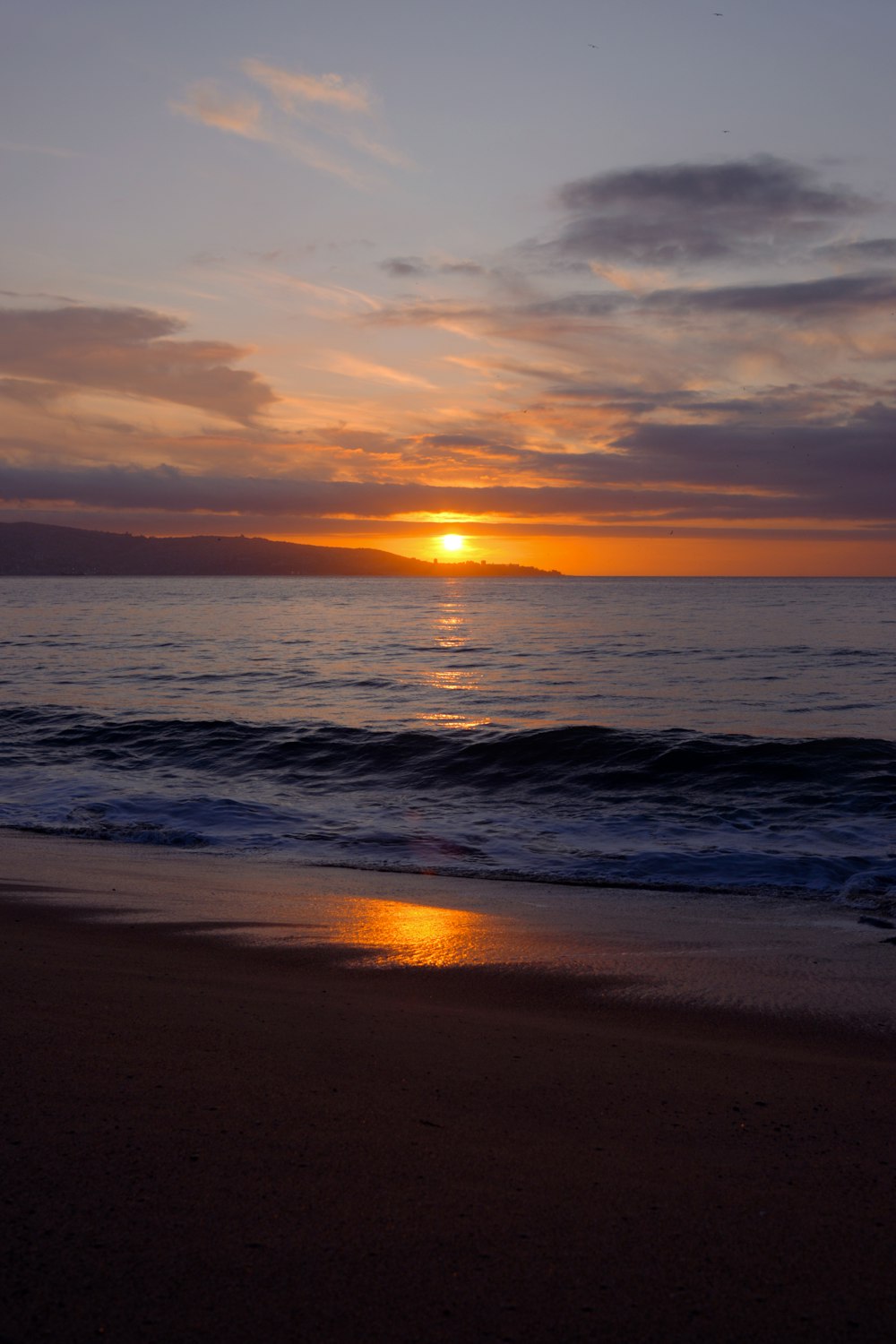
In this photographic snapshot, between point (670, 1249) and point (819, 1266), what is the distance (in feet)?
1.22

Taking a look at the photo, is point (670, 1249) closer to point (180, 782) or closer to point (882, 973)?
point (882, 973)

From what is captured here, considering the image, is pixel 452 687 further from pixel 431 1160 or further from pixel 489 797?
pixel 431 1160

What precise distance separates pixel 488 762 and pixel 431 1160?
12693mm

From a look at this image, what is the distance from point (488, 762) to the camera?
1555 centimetres

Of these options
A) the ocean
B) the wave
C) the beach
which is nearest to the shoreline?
the beach

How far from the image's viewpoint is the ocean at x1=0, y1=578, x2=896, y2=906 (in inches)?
390

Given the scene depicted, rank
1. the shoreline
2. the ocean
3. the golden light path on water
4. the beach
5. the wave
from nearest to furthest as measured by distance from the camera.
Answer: the beach, the shoreline, the wave, the ocean, the golden light path on water

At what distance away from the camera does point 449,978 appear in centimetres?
506

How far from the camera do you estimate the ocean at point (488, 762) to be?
9.90 metres

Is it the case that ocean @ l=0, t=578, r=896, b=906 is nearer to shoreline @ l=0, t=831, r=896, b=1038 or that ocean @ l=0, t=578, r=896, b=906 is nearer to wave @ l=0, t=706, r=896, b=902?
wave @ l=0, t=706, r=896, b=902

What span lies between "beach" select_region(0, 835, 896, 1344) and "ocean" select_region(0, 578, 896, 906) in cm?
434

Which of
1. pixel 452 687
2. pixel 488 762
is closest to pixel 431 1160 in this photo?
pixel 488 762

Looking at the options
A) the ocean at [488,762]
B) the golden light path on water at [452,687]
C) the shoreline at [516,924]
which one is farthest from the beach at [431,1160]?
the golden light path on water at [452,687]

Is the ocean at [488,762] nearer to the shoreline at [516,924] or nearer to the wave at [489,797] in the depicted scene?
the wave at [489,797]
